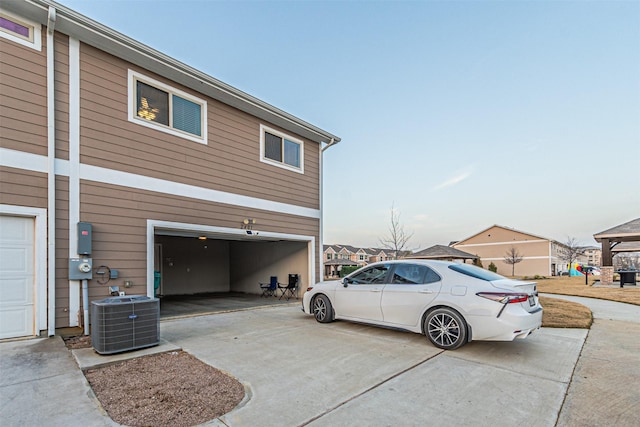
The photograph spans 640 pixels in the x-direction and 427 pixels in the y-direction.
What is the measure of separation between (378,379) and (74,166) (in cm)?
595

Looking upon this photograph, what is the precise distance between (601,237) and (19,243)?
23148 millimetres

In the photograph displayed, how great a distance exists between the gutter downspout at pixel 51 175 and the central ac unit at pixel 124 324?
1.38m

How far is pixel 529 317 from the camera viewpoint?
4.29 metres

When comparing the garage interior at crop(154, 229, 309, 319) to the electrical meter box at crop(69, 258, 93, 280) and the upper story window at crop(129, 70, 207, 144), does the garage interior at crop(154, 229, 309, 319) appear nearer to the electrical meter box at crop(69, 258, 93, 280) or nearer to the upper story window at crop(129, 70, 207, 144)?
the upper story window at crop(129, 70, 207, 144)

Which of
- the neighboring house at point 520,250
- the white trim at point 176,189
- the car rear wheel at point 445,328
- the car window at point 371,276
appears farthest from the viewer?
the neighboring house at point 520,250

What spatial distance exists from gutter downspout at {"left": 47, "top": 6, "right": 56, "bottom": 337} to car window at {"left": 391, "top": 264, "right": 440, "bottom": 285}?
5541 millimetres

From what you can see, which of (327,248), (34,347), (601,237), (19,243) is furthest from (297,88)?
(327,248)

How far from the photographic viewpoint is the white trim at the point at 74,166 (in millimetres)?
5441

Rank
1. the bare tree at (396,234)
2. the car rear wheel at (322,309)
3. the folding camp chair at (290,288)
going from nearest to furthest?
the car rear wheel at (322,309)
the folding camp chair at (290,288)
the bare tree at (396,234)

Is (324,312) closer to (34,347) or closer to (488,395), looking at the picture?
(488,395)

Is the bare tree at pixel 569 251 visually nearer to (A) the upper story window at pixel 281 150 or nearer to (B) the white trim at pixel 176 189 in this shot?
(A) the upper story window at pixel 281 150

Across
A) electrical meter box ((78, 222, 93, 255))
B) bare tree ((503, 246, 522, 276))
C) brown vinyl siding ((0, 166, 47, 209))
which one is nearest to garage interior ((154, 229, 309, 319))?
electrical meter box ((78, 222, 93, 255))

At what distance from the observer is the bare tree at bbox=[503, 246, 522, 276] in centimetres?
3900

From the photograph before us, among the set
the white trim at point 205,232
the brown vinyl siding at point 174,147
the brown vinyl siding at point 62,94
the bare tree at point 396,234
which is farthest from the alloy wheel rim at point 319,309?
the bare tree at point 396,234
